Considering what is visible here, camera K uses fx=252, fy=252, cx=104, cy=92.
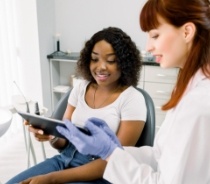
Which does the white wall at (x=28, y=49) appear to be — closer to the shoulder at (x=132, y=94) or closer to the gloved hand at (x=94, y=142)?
the shoulder at (x=132, y=94)

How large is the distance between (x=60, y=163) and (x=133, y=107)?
0.48 m

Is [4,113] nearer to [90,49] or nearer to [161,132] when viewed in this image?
[90,49]

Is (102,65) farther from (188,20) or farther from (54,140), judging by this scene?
(188,20)

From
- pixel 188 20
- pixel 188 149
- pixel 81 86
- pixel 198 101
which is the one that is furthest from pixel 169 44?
pixel 81 86

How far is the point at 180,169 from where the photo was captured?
27.8 inches

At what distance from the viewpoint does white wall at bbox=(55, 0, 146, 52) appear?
8.48 feet

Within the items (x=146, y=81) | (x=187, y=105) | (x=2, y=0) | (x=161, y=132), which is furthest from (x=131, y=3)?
(x=187, y=105)

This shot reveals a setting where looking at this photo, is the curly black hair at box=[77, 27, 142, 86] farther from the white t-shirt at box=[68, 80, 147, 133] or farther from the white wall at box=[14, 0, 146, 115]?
the white wall at box=[14, 0, 146, 115]

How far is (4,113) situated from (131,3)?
173cm

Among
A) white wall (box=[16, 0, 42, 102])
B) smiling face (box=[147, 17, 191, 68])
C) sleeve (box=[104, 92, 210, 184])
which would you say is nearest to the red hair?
smiling face (box=[147, 17, 191, 68])

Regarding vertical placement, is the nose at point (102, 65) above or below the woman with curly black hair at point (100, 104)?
above

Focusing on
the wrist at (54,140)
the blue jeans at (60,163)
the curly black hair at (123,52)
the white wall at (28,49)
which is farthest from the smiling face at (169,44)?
the white wall at (28,49)

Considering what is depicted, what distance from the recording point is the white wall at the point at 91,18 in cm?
259

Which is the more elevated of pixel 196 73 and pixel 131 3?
pixel 131 3
